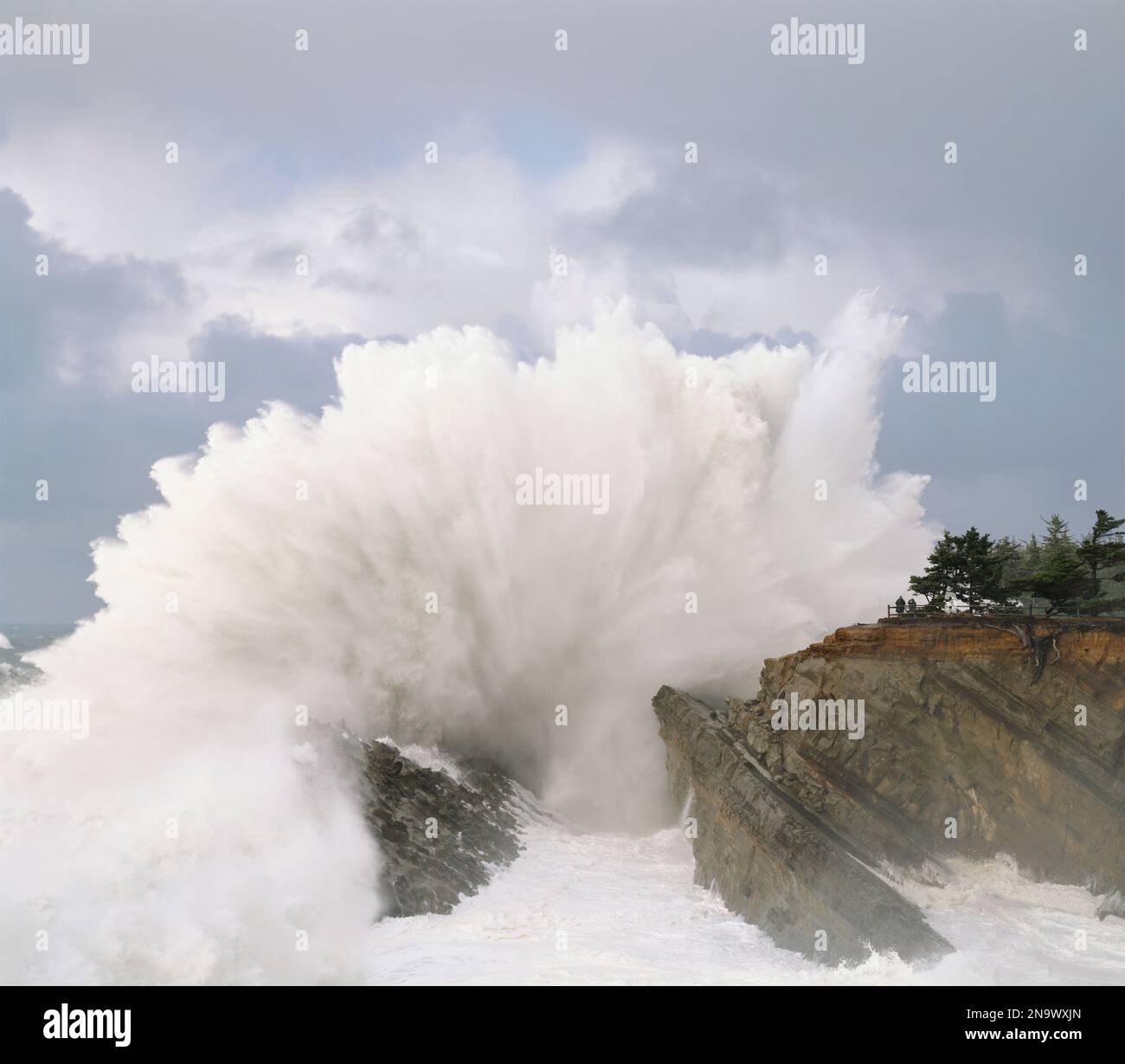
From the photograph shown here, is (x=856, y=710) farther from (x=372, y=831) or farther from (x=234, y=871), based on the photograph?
(x=234, y=871)

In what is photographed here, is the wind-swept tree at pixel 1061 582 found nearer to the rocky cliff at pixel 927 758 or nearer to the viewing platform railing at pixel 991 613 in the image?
the viewing platform railing at pixel 991 613

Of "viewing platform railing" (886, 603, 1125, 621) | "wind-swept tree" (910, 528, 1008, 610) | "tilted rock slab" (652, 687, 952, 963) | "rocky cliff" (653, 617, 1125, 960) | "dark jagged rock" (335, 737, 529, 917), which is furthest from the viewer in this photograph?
"wind-swept tree" (910, 528, 1008, 610)

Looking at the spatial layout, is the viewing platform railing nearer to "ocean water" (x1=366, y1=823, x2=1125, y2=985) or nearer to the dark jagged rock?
"ocean water" (x1=366, y1=823, x2=1125, y2=985)

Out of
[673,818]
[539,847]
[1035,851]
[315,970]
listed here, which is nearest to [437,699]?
[539,847]

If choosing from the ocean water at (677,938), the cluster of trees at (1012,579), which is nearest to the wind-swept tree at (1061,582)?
the cluster of trees at (1012,579)

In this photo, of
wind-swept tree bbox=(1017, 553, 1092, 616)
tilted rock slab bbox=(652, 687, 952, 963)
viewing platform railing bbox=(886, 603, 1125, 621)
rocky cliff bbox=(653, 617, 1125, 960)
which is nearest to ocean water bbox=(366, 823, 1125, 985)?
tilted rock slab bbox=(652, 687, 952, 963)
